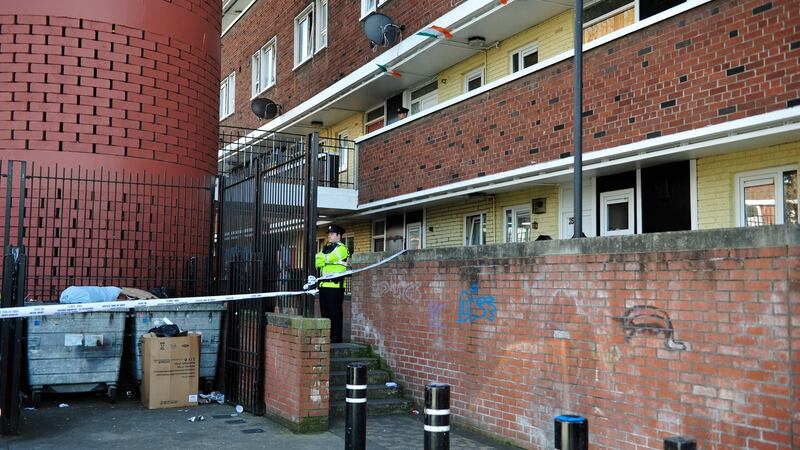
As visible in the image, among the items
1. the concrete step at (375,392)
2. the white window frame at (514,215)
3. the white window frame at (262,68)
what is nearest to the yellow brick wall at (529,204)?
the white window frame at (514,215)

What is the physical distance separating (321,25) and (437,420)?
16600 mm

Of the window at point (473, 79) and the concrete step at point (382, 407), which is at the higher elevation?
the window at point (473, 79)

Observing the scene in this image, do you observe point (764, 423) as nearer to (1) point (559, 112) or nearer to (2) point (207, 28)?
(1) point (559, 112)

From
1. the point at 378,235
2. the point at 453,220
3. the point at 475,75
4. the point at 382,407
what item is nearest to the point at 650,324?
the point at 382,407

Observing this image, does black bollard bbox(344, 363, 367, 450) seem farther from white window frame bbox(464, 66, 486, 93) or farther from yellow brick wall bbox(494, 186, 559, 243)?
white window frame bbox(464, 66, 486, 93)

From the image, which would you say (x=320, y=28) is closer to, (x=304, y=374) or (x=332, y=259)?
(x=332, y=259)

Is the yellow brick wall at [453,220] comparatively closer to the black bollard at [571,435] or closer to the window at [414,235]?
the window at [414,235]

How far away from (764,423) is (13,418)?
23.1 ft

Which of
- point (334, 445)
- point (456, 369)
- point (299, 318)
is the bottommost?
point (334, 445)

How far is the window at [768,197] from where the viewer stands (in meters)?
8.55

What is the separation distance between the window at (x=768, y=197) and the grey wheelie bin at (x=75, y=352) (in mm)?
8000

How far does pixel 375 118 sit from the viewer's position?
18438 mm

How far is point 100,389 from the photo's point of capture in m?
9.70

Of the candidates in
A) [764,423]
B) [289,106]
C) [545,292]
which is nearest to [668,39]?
[545,292]
